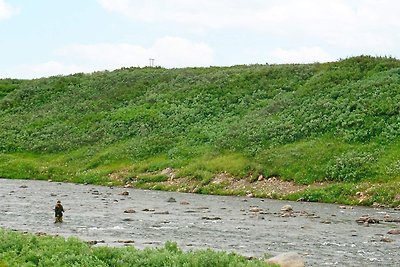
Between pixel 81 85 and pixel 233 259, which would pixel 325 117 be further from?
pixel 81 85

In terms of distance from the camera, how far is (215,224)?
32.3 m

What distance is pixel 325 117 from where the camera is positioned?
58.5 m

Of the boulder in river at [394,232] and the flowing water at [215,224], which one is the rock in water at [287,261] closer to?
the flowing water at [215,224]

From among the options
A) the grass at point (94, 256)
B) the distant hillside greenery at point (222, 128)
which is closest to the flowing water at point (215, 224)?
the grass at point (94, 256)

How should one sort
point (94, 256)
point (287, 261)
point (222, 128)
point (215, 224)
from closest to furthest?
1. point (94, 256)
2. point (287, 261)
3. point (215, 224)
4. point (222, 128)

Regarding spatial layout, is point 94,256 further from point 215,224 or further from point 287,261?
point 215,224

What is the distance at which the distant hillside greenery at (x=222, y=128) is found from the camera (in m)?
49.5

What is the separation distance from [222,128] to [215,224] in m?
34.0

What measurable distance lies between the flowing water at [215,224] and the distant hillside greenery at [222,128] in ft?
19.9

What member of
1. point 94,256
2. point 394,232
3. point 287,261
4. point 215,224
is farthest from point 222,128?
point 94,256

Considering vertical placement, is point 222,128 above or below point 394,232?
above

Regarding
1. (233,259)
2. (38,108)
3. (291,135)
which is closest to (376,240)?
(233,259)

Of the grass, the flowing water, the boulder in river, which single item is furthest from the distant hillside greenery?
the grass

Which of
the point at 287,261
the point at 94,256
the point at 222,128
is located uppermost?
the point at 222,128
